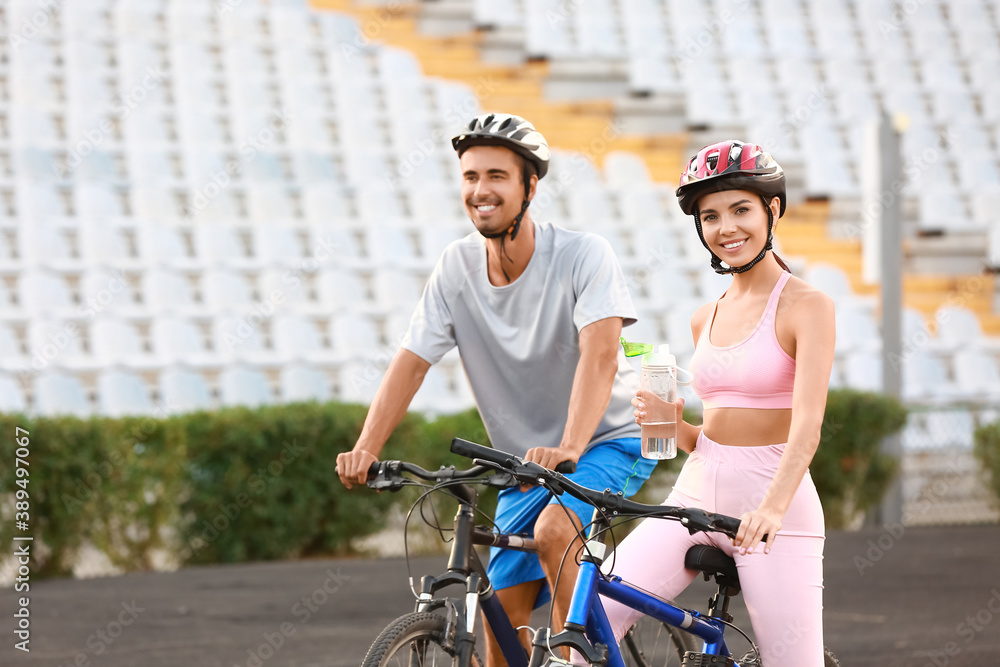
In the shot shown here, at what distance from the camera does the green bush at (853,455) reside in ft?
32.6

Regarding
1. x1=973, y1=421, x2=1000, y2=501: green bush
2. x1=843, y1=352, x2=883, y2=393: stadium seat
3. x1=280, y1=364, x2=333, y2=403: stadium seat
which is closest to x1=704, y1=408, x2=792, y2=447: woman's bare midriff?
x1=280, y1=364, x2=333, y2=403: stadium seat

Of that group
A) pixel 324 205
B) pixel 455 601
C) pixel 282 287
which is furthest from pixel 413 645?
pixel 324 205

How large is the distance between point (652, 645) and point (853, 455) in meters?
7.06

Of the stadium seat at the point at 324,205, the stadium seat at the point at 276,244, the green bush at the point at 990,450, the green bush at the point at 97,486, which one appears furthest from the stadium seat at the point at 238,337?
the green bush at the point at 990,450

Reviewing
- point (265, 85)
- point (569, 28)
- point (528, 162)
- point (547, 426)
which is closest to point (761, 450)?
point (547, 426)

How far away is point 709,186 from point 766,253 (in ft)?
0.78

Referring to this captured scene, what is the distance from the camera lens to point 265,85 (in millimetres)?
13961

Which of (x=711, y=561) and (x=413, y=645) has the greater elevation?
(x=711, y=561)

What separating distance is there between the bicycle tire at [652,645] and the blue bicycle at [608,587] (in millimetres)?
394

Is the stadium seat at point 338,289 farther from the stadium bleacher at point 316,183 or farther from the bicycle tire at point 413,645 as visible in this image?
the bicycle tire at point 413,645

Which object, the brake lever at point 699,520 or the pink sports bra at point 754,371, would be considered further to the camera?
the pink sports bra at point 754,371

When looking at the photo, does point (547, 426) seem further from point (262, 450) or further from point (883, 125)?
point (883, 125)

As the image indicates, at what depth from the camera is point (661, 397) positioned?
2.90 m

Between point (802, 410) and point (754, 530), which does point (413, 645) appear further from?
point (802, 410)
